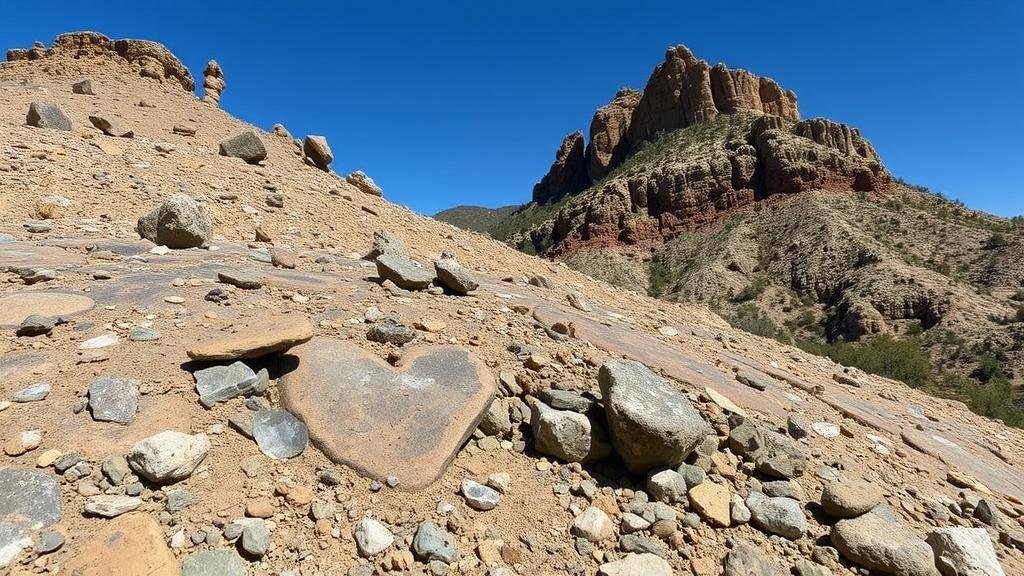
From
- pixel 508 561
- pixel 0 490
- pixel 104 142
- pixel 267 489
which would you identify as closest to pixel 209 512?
pixel 267 489

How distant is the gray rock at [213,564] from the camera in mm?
1768

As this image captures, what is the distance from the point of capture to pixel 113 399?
242 cm

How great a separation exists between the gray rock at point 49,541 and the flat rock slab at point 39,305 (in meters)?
2.18

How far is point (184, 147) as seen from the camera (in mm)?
10805

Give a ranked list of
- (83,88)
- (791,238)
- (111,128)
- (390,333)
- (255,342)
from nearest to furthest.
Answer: (255,342), (390,333), (111,128), (83,88), (791,238)

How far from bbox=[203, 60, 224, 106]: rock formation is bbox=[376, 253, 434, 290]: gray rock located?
22.4 m

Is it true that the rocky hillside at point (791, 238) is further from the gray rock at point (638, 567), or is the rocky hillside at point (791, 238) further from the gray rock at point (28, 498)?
the gray rock at point (28, 498)

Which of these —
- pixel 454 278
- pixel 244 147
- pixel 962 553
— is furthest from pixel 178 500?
pixel 244 147

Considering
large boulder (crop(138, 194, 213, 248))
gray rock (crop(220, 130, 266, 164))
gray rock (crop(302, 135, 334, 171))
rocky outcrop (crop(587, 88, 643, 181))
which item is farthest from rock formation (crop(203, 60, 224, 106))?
rocky outcrop (crop(587, 88, 643, 181))

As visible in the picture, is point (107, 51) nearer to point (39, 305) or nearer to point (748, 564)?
point (39, 305)

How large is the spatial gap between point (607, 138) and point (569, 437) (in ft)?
311

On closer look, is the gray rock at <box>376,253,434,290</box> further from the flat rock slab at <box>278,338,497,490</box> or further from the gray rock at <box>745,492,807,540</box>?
the gray rock at <box>745,492,807,540</box>

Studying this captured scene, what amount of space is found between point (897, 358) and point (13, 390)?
29.2 m

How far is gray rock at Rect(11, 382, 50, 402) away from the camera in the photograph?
92.0 inches
